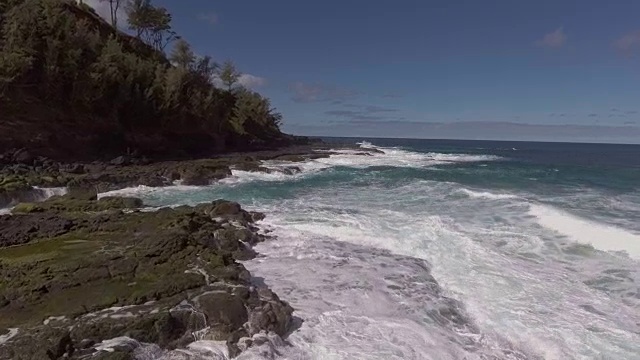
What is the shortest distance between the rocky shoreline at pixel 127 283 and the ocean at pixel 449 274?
892 millimetres

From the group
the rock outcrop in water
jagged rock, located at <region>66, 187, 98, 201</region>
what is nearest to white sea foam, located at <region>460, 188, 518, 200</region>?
the rock outcrop in water

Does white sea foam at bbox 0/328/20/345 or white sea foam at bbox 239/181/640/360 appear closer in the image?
white sea foam at bbox 0/328/20/345

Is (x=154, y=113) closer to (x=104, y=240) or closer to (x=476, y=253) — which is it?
(x=104, y=240)

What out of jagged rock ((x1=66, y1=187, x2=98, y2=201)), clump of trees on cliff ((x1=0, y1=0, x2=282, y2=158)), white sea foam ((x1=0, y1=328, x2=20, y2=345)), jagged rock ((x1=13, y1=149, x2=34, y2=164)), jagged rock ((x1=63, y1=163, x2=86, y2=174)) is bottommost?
white sea foam ((x1=0, y1=328, x2=20, y2=345))

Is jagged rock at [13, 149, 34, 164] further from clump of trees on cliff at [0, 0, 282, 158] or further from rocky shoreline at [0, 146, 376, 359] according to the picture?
rocky shoreline at [0, 146, 376, 359]

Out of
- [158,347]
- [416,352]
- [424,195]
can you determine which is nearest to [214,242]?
[158,347]

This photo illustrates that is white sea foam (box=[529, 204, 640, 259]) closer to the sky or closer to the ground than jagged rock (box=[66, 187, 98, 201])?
closer to the ground

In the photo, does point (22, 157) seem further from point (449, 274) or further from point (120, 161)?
point (449, 274)

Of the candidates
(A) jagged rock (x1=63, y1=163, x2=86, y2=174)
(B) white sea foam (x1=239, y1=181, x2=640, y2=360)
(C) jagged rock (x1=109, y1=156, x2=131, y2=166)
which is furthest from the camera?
(C) jagged rock (x1=109, y1=156, x2=131, y2=166)

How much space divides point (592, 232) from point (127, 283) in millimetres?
15938

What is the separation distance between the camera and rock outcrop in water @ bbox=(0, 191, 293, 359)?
7.97m

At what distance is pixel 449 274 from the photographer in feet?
39.6

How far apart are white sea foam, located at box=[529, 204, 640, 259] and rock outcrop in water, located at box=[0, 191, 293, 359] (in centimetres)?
1171

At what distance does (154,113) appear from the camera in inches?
1657
